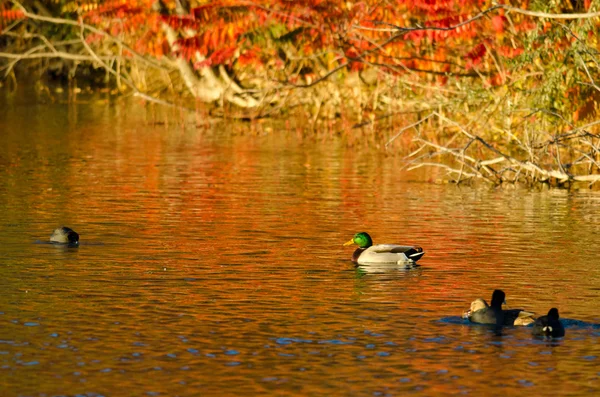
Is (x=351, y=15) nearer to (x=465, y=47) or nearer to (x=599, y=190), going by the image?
(x=465, y=47)

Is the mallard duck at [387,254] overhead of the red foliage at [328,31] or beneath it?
beneath

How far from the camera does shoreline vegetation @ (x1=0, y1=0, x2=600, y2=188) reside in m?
26.3

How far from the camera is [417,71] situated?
110 feet

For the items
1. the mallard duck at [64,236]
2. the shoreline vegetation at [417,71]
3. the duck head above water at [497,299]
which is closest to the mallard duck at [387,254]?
the duck head above water at [497,299]

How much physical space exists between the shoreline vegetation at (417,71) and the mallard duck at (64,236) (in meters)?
5.66

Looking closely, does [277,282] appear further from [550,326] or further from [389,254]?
[550,326]

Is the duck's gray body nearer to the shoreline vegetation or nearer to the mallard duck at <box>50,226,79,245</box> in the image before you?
the mallard duck at <box>50,226,79,245</box>

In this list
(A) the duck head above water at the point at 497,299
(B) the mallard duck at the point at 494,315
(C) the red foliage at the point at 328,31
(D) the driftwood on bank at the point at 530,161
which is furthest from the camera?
(C) the red foliage at the point at 328,31

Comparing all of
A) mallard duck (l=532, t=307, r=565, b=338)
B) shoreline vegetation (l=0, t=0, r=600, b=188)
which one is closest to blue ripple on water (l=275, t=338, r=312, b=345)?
mallard duck (l=532, t=307, r=565, b=338)

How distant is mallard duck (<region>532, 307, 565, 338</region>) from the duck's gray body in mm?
4120

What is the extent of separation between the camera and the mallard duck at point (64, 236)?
705 inches

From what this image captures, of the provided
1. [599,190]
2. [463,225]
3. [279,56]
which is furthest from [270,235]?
[279,56]

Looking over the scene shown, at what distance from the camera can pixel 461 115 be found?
3189cm

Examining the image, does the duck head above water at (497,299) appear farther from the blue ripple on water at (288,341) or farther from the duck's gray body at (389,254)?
the duck's gray body at (389,254)
